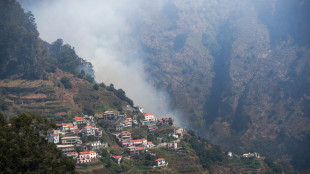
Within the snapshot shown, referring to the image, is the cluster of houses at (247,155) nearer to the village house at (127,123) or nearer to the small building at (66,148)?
the village house at (127,123)

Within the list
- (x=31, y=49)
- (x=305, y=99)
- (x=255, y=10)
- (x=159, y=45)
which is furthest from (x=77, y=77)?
(x=255, y=10)

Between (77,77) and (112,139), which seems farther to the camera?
(77,77)

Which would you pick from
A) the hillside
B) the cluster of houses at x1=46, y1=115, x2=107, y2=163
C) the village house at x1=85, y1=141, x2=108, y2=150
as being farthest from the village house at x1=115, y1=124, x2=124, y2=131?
the village house at x1=85, y1=141, x2=108, y2=150

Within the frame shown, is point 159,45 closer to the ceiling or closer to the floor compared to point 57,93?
closer to the ceiling

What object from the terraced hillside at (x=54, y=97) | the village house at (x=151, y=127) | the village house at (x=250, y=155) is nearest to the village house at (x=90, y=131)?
the terraced hillside at (x=54, y=97)

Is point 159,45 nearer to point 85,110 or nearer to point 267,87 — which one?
point 267,87

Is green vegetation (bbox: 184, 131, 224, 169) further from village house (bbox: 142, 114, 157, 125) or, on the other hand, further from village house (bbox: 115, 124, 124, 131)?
village house (bbox: 115, 124, 124, 131)
